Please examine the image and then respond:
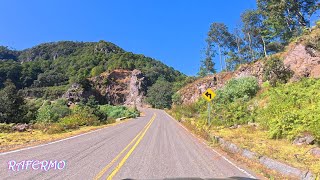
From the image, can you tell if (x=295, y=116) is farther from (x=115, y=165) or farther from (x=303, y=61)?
(x=303, y=61)

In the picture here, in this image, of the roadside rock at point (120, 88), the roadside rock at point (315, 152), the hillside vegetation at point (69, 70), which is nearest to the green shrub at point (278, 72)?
the roadside rock at point (315, 152)

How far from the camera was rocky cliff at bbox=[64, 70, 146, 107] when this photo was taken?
119 m

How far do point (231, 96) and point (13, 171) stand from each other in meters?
28.0

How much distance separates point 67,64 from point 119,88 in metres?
50.6

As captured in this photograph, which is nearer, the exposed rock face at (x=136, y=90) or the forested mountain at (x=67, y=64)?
the exposed rock face at (x=136, y=90)

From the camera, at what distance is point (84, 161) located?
8.45m

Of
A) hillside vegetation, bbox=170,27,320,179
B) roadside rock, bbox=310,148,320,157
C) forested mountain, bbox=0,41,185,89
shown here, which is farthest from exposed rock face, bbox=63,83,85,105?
roadside rock, bbox=310,148,320,157

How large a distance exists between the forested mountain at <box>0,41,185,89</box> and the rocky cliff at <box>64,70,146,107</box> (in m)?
7.65

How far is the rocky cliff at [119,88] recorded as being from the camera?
391 ft

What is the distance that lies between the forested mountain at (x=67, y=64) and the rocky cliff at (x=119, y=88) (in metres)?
7.65

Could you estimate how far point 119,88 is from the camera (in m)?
124

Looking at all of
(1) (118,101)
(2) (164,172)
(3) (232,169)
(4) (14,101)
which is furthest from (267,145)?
(1) (118,101)

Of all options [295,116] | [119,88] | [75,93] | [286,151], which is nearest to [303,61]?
[295,116]

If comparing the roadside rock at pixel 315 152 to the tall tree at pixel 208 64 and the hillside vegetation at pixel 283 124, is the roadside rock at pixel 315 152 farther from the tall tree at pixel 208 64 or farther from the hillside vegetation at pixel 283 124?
the tall tree at pixel 208 64
